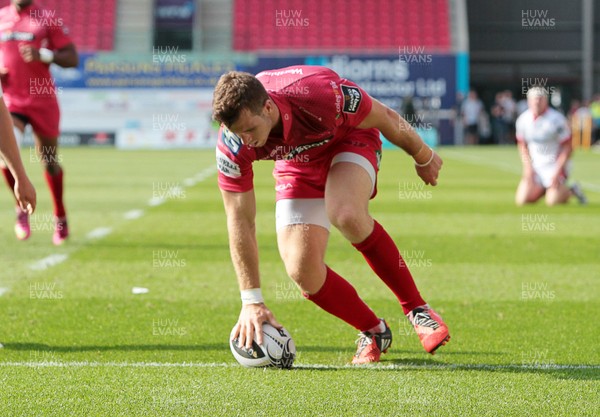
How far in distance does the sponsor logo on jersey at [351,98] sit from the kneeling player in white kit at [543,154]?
10.1 metres

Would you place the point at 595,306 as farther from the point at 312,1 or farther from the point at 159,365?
the point at 312,1

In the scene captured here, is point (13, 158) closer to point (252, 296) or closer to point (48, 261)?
point (252, 296)

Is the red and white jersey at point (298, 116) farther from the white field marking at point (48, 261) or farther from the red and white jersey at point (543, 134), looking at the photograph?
the red and white jersey at point (543, 134)

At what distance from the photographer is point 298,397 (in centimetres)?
A: 430

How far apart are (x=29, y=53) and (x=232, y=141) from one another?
504cm

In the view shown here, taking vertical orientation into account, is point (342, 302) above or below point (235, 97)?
below

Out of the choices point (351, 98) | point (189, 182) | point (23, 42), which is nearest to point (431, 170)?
point (351, 98)

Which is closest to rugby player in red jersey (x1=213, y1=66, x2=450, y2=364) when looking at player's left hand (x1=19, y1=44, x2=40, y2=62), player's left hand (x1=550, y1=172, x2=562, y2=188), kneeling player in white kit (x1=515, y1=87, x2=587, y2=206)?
player's left hand (x1=19, y1=44, x2=40, y2=62)

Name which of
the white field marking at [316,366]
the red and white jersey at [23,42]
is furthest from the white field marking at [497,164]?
the white field marking at [316,366]

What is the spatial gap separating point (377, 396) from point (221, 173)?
1.22 m

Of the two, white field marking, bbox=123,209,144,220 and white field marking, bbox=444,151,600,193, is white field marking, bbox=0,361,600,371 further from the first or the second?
white field marking, bbox=444,151,600,193

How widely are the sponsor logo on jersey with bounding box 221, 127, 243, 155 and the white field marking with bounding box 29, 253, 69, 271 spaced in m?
4.06

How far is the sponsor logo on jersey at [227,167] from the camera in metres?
4.68

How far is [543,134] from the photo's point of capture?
15344 millimetres
